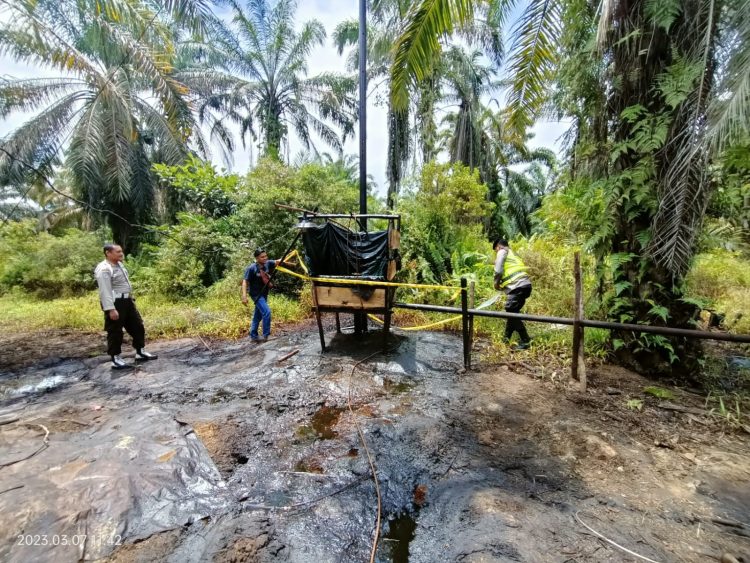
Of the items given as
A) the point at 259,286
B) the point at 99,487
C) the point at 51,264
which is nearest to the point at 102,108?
the point at 51,264

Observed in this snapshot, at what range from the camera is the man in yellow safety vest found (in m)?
5.34

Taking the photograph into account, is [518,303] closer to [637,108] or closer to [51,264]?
[637,108]

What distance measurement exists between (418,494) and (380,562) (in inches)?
24.1

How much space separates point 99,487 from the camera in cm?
228

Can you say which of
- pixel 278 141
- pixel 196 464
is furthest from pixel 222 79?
pixel 196 464

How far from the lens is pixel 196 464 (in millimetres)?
2688

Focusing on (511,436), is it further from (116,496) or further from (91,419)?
(91,419)

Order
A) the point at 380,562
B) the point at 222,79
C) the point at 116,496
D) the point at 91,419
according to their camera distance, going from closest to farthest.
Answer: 1. the point at 380,562
2. the point at 116,496
3. the point at 91,419
4. the point at 222,79

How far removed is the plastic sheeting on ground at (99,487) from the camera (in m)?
1.94

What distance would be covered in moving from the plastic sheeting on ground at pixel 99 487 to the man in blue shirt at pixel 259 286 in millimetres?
3093

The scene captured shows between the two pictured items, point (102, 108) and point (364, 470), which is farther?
point (102, 108)

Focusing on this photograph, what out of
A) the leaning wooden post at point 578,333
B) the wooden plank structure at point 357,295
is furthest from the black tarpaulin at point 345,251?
the leaning wooden post at point 578,333

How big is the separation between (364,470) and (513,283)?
3843 millimetres

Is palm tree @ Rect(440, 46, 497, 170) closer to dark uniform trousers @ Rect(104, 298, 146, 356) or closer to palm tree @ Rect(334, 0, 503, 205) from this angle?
palm tree @ Rect(334, 0, 503, 205)
